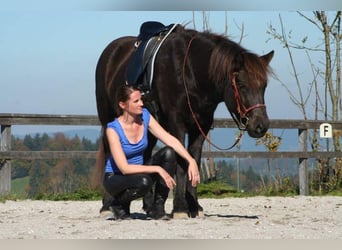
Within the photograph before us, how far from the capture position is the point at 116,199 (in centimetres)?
682

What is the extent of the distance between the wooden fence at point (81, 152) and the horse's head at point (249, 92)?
4.40 meters

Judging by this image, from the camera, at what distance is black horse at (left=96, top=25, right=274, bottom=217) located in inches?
271

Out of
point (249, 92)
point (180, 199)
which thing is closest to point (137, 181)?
point (180, 199)

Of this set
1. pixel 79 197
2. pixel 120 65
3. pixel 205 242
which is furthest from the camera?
pixel 79 197

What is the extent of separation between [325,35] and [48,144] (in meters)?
5.45

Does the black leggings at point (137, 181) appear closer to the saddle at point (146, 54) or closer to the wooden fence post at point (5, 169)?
the saddle at point (146, 54)

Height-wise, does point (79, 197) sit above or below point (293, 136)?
below

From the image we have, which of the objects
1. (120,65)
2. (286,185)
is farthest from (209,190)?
(120,65)

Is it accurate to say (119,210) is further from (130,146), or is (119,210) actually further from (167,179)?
(167,179)

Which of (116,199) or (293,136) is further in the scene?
(293,136)

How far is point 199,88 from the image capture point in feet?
23.9

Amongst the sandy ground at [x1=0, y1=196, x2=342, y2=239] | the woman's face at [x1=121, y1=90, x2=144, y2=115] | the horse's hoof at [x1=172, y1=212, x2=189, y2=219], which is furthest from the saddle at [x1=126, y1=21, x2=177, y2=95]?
the sandy ground at [x1=0, y1=196, x2=342, y2=239]
